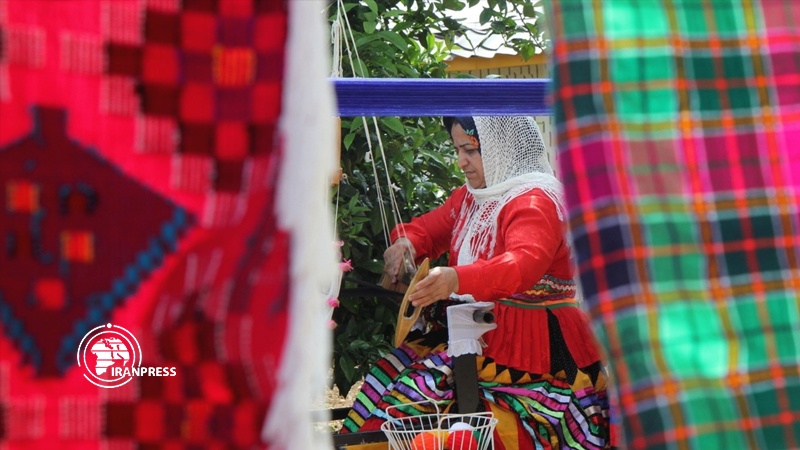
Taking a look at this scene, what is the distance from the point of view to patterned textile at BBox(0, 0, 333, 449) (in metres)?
0.98

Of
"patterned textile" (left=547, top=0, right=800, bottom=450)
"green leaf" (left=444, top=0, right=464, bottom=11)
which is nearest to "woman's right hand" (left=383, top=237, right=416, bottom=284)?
"green leaf" (left=444, top=0, right=464, bottom=11)

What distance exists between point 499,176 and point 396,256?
41 centimetres

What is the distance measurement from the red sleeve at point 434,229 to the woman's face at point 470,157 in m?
0.14

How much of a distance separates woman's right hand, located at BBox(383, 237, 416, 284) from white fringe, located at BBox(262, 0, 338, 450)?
2.04 meters

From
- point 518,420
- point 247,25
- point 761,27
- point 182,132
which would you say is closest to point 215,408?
point 182,132

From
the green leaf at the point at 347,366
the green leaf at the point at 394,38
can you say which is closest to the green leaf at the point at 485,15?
the green leaf at the point at 394,38

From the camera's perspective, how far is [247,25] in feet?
3.41

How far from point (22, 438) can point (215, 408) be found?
0.19m

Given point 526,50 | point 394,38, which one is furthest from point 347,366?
point 526,50

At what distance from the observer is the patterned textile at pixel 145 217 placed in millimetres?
977

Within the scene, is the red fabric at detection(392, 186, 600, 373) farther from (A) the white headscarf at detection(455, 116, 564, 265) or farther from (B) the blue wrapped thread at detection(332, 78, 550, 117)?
(B) the blue wrapped thread at detection(332, 78, 550, 117)

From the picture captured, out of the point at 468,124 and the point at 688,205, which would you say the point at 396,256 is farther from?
the point at 688,205

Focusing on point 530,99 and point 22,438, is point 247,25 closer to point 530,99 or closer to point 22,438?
point 22,438

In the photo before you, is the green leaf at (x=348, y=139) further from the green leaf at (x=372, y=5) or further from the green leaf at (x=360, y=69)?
the green leaf at (x=372, y=5)
